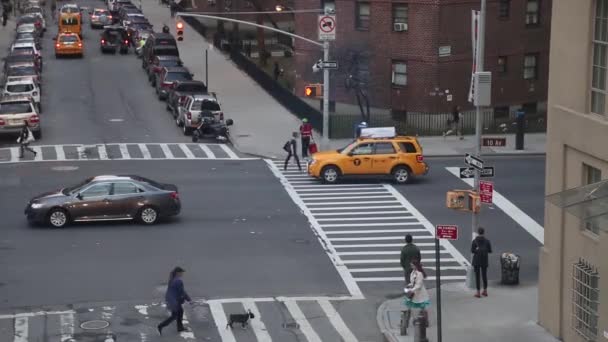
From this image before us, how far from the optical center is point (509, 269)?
2747 centimetres

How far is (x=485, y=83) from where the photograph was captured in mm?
28109

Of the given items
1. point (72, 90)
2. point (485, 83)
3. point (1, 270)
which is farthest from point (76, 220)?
point (72, 90)

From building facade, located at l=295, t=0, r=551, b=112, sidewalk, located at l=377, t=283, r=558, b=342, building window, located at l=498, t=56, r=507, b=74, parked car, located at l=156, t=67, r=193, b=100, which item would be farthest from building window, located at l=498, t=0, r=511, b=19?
sidewalk, located at l=377, t=283, r=558, b=342

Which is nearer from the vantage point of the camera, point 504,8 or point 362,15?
point 504,8

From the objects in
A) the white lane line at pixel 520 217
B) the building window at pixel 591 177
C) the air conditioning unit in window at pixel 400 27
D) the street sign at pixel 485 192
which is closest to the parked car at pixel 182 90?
the air conditioning unit in window at pixel 400 27

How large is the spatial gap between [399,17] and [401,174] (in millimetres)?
15835

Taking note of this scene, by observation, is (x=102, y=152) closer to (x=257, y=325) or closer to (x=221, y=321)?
(x=221, y=321)

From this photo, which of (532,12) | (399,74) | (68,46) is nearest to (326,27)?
(399,74)

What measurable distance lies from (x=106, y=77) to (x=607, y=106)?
50345mm

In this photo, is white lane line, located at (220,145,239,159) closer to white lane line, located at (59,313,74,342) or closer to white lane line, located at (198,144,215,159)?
white lane line, located at (198,144,215,159)

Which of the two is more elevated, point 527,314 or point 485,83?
point 485,83

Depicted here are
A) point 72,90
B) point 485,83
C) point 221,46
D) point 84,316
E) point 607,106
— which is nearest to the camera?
point 607,106

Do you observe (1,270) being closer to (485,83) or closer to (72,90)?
(485,83)

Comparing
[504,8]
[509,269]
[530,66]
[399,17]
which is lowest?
[509,269]
